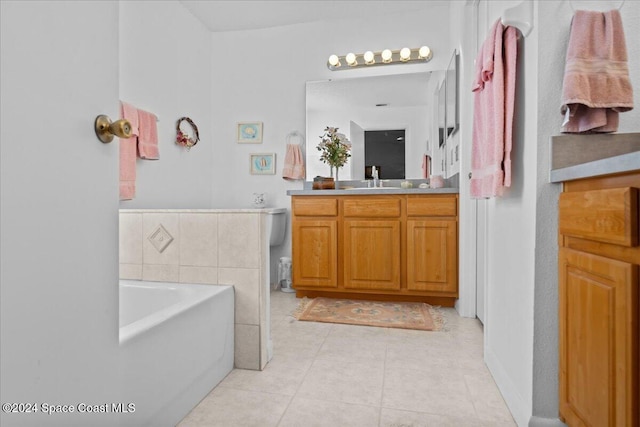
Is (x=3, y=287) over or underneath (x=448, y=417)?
over

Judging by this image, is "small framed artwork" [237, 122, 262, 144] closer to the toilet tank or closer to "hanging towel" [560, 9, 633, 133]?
the toilet tank

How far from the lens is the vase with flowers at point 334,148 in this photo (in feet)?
11.5

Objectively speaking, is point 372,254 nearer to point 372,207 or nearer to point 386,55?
point 372,207

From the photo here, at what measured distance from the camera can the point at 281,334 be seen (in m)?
2.29

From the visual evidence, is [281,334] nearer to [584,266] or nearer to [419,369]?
[419,369]

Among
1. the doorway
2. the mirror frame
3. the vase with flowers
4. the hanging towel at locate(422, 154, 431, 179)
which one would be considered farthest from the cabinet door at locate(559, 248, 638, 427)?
the vase with flowers

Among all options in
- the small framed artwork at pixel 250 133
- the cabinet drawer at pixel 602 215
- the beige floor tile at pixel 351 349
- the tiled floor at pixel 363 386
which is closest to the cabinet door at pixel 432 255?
the tiled floor at pixel 363 386

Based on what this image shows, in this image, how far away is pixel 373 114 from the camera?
3.50 m

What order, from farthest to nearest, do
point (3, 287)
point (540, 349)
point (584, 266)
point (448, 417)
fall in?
point (448, 417), point (540, 349), point (584, 266), point (3, 287)

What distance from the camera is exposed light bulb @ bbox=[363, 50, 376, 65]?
3.41 meters

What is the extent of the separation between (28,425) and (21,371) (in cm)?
9

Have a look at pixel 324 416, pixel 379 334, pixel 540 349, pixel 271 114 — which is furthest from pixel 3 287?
pixel 271 114

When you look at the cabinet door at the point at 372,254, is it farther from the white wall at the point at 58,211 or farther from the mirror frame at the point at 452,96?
the white wall at the point at 58,211

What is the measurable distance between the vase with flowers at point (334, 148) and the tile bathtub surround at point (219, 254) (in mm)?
1886
